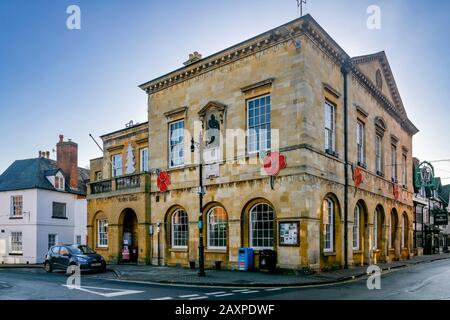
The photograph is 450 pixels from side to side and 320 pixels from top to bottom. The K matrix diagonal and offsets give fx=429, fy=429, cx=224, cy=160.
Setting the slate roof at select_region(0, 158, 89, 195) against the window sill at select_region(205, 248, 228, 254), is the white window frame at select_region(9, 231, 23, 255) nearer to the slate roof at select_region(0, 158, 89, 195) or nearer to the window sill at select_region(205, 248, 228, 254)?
the slate roof at select_region(0, 158, 89, 195)

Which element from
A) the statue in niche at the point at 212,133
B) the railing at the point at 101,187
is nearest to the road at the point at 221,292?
the statue in niche at the point at 212,133

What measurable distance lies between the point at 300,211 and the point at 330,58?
832cm

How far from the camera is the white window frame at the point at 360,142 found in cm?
2466

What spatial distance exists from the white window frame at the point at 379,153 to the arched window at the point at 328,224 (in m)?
7.63

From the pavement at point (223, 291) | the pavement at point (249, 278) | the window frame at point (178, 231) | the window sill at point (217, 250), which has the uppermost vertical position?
A: the window frame at point (178, 231)

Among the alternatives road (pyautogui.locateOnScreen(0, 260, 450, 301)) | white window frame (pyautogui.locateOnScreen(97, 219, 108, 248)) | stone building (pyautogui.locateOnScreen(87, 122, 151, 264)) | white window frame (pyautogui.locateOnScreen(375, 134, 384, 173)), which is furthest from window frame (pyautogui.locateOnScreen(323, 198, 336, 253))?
white window frame (pyautogui.locateOnScreen(97, 219, 108, 248))

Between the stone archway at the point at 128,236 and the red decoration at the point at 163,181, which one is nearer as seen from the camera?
the red decoration at the point at 163,181

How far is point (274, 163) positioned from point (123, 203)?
11545 millimetres

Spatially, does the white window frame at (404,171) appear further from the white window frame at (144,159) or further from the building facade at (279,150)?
the white window frame at (144,159)

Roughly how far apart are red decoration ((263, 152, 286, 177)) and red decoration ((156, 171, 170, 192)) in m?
7.08

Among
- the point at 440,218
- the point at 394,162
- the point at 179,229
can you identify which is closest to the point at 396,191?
the point at 394,162

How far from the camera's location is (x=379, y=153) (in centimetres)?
2781

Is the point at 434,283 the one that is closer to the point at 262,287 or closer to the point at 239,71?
the point at 262,287
